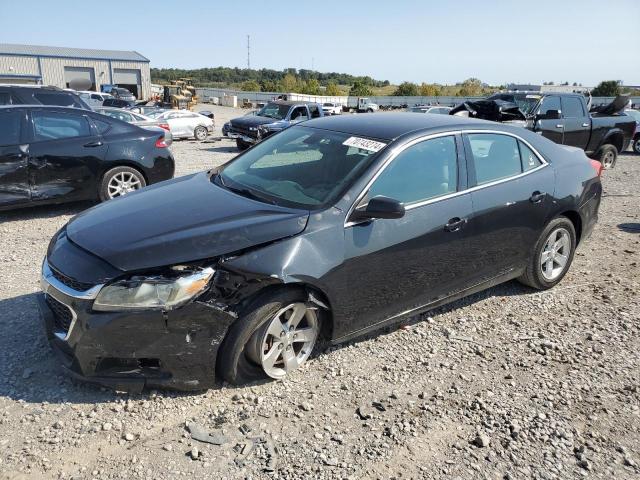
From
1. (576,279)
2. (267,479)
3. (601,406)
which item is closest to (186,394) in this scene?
(267,479)

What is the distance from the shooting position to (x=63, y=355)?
119 inches

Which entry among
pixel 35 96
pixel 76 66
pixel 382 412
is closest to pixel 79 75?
pixel 76 66

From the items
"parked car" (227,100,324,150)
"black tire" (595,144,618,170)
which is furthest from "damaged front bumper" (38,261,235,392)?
"black tire" (595,144,618,170)

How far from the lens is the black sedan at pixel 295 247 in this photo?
113 inches

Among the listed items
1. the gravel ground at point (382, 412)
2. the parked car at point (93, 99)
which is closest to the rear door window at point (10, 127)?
the gravel ground at point (382, 412)

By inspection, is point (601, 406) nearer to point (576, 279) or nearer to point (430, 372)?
point (430, 372)

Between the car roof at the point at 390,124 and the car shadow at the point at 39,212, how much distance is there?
A: 446 cm

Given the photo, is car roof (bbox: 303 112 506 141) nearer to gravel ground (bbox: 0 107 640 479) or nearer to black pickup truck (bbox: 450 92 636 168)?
gravel ground (bbox: 0 107 640 479)

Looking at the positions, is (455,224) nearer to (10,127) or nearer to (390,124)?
(390,124)

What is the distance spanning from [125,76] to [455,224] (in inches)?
2690

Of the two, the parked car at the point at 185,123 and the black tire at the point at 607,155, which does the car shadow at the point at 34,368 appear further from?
the parked car at the point at 185,123

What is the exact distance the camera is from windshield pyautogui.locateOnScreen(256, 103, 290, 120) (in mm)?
17141

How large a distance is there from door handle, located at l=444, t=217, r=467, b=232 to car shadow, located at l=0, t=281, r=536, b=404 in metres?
0.90

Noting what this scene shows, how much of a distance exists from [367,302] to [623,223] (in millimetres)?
5825
